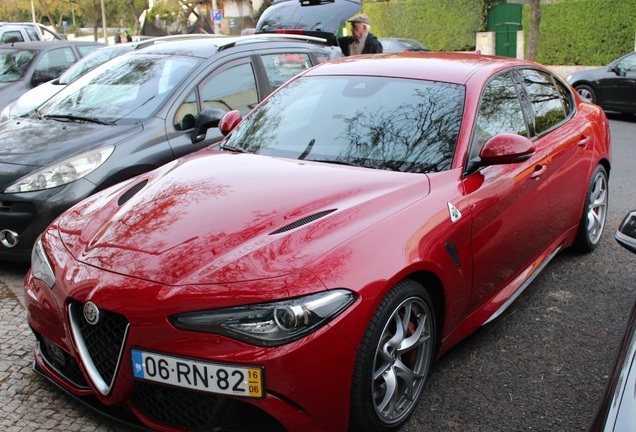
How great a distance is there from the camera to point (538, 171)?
430 cm

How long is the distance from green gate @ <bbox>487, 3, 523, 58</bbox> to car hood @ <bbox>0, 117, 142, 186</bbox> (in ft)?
76.8

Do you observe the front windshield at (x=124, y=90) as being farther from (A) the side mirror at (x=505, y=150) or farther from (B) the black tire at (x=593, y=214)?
(B) the black tire at (x=593, y=214)

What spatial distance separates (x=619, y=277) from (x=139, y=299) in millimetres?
3661

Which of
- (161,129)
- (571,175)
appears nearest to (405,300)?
(571,175)

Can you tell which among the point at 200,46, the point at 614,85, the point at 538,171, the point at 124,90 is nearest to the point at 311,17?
the point at 200,46

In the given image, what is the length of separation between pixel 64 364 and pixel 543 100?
349 cm

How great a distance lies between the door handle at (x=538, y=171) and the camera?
4223 mm

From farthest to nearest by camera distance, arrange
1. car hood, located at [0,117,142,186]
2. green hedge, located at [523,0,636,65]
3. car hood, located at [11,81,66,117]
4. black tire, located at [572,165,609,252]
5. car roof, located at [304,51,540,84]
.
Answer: green hedge, located at [523,0,636,65]
car hood, located at [11,81,66,117]
black tire, located at [572,165,609,252]
car hood, located at [0,117,142,186]
car roof, located at [304,51,540,84]

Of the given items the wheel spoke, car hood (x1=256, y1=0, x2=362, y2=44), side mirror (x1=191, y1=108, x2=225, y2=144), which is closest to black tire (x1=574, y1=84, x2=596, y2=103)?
car hood (x1=256, y1=0, x2=362, y2=44)

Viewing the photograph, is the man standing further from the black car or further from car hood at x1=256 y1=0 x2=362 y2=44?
the black car

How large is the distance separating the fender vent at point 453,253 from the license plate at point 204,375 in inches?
46.3

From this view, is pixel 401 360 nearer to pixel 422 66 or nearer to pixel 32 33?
pixel 422 66

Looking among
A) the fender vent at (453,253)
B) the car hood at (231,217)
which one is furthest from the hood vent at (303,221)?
the fender vent at (453,253)

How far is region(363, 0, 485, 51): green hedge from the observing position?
91.0 feet
